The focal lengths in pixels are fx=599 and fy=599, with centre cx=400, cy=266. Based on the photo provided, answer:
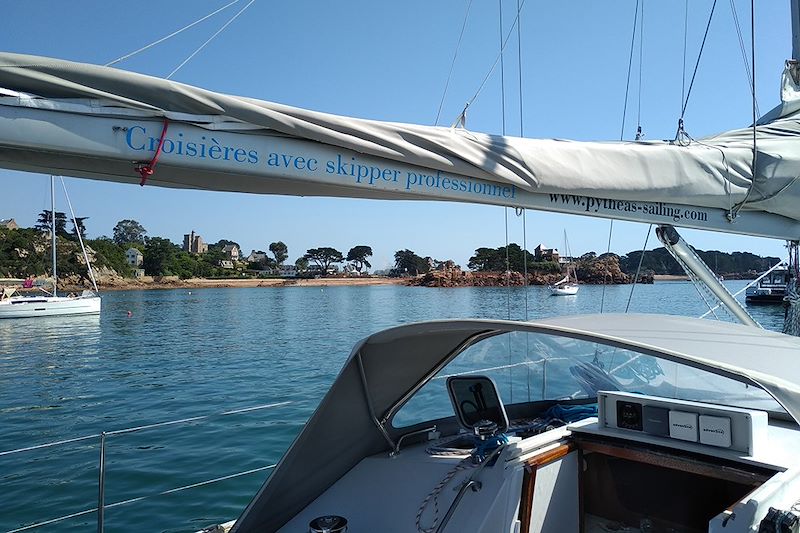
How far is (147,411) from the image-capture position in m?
12.9

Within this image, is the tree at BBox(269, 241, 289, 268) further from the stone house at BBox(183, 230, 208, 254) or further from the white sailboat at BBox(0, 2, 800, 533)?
the white sailboat at BBox(0, 2, 800, 533)

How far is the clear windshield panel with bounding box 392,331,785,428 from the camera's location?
159 inches

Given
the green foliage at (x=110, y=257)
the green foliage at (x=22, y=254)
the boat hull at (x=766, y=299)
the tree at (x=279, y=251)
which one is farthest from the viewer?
the tree at (x=279, y=251)

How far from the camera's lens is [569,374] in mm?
4715

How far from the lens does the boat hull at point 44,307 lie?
41375 mm

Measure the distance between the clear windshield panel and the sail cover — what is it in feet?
3.30

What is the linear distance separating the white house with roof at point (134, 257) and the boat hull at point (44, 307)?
66931mm

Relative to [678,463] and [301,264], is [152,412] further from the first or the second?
[301,264]

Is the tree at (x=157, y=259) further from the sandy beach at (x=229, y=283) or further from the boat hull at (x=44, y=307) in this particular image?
the boat hull at (x=44, y=307)

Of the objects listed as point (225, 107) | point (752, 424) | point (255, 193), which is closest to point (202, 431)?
point (255, 193)

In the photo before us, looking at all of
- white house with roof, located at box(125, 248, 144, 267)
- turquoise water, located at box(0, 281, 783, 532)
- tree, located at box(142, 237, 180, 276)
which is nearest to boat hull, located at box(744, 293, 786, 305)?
turquoise water, located at box(0, 281, 783, 532)

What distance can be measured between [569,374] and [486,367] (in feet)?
2.85

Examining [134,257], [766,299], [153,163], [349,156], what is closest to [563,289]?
[766,299]

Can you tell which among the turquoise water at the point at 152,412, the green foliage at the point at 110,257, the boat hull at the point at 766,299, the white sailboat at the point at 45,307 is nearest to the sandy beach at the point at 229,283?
the green foliage at the point at 110,257
